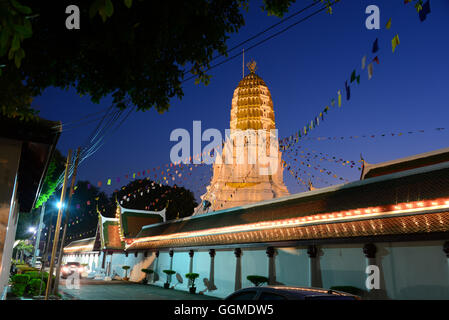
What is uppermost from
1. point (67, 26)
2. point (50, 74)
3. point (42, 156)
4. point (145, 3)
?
point (145, 3)

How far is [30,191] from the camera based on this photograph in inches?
430

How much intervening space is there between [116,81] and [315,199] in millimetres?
12087

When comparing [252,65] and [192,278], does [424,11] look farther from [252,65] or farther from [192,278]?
[252,65]

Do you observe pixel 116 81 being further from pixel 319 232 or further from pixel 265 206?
pixel 265 206

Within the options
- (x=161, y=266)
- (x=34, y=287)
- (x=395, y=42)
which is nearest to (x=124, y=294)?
(x=34, y=287)

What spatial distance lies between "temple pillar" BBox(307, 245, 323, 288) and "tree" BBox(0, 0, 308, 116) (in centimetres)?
Answer: 973

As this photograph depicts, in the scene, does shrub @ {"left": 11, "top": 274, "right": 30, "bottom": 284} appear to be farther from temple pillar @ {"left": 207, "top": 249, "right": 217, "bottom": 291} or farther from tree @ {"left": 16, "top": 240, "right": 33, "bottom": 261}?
tree @ {"left": 16, "top": 240, "right": 33, "bottom": 261}

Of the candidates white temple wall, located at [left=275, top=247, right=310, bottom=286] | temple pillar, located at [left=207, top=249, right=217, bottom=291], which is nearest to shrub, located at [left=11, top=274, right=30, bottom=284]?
temple pillar, located at [left=207, top=249, right=217, bottom=291]

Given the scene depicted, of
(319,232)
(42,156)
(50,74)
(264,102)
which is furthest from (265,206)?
(264,102)

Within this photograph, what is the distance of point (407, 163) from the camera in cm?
1784

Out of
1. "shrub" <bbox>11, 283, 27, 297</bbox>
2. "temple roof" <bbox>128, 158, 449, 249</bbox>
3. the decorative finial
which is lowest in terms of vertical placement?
"shrub" <bbox>11, 283, 27, 297</bbox>

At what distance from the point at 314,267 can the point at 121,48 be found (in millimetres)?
11533

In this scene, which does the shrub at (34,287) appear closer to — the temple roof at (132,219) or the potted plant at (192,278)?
the potted plant at (192,278)

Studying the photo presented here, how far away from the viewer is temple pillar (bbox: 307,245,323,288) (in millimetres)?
13812
